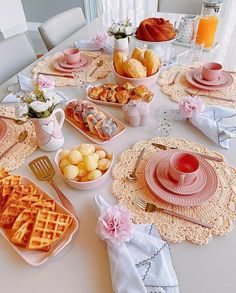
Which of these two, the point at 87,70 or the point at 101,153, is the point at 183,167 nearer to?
the point at 101,153

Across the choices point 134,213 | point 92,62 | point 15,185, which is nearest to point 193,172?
point 134,213

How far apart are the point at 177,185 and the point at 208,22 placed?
3.00 feet

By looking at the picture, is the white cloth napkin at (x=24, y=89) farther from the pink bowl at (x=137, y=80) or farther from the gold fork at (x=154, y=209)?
the gold fork at (x=154, y=209)

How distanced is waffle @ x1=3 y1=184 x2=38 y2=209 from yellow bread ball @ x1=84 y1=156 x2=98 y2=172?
138 mm

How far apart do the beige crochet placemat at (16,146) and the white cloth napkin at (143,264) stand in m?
0.40

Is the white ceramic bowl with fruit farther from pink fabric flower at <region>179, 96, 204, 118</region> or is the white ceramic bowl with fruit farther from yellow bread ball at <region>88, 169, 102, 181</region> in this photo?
pink fabric flower at <region>179, 96, 204, 118</region>

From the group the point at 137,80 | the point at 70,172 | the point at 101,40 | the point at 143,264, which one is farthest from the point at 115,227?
the point at 101,40

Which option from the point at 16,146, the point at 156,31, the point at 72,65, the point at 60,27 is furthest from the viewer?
the point at 60,27

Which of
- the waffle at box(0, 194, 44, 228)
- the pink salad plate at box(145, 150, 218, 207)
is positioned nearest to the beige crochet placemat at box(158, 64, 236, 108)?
the pink salad plate at box(145, 150, 218, 207)

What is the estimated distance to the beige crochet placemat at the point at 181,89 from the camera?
97 cm

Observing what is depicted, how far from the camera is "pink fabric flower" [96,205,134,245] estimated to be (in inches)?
21.0

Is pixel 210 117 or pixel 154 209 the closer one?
pixel 154 209

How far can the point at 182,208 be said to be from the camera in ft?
2.03

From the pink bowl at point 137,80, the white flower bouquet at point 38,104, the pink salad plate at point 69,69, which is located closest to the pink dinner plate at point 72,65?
the pink salad plate at point 69,69
